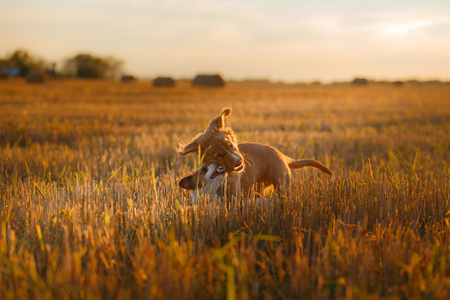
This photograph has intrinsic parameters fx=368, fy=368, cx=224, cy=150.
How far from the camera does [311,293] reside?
6.34 ft

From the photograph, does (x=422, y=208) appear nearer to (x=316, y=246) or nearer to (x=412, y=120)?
(x=316, y=246)

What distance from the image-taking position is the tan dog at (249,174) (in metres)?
3.39

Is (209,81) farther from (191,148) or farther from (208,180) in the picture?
(191,148)

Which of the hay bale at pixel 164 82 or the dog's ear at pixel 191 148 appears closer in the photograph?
the dog's ear at pixel 191 148

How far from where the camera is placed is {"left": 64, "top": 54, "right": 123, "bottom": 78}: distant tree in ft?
231

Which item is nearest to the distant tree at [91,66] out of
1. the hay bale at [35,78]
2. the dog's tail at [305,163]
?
the hay bale at [35,78]

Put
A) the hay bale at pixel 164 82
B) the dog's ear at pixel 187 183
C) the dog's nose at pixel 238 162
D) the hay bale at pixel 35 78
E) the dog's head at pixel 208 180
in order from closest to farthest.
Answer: the dog's nose at pixel 238 162, the dog's head at pixel 208 180, the dog's ear at pixel 187 183, the hay bale at pixel 35 78, the hay bale at pixel 164 82

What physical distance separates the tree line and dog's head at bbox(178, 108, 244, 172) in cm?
5784

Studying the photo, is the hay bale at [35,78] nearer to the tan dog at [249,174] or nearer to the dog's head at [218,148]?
the tan dog at [249,174]

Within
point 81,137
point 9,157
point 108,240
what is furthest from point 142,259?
point 81,137

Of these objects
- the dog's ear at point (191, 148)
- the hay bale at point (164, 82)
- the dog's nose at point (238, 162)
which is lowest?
the dog's nose at point (238, 162)

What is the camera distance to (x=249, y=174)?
3.71m

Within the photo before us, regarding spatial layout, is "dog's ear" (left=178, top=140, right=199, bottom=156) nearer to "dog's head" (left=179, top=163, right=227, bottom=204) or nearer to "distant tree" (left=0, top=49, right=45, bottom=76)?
"dog's head" (left=179, top=163, right=227, bottom=204)

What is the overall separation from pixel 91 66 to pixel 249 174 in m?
77.4
